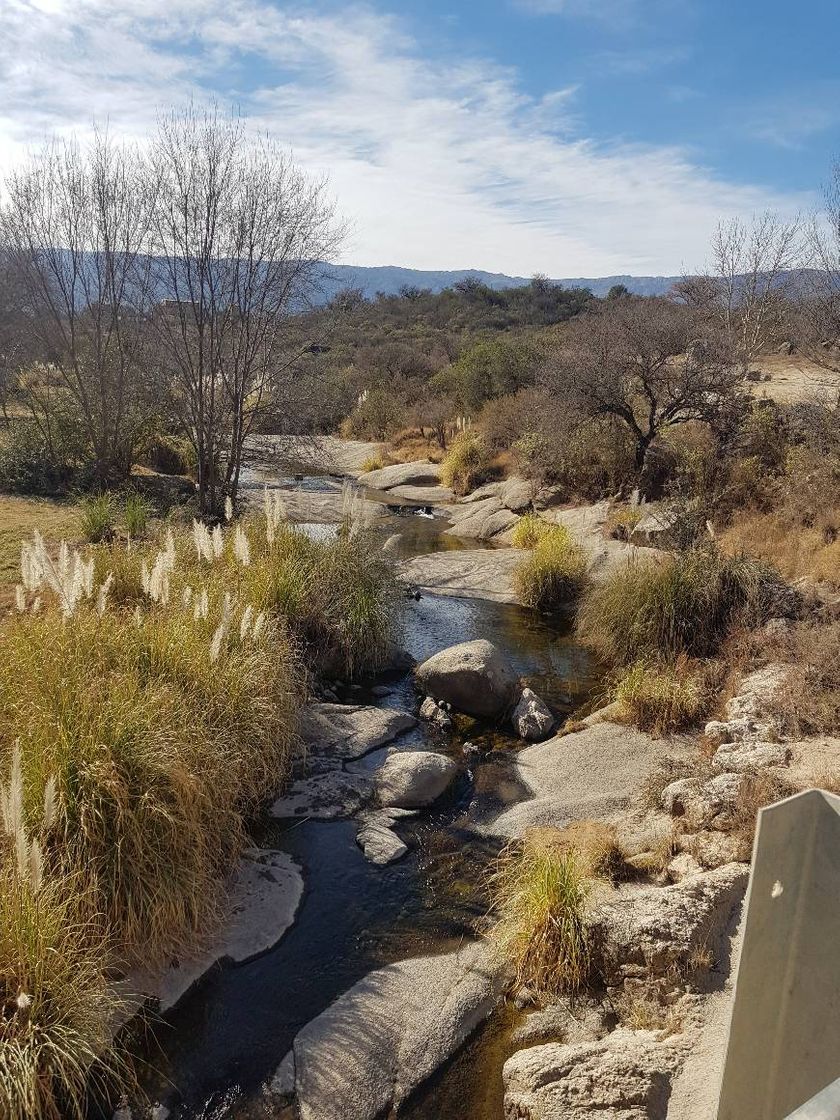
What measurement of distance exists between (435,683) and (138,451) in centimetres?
1171

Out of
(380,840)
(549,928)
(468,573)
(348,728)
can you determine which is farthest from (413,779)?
(468,573)

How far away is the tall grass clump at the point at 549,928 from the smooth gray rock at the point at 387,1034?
0.59 feet

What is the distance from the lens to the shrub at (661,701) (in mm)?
7062

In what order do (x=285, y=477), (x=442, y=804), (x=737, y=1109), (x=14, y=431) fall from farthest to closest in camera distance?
1. (x=285, y=477)
2. (x=14, y=431)
3. (x=442, y=804)
4. (x=737, y=1109)

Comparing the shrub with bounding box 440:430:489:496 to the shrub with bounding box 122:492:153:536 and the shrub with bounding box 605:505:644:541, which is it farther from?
the shrub with bounding box 122:492:153:536

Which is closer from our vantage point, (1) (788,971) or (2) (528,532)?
(1) (788,971)

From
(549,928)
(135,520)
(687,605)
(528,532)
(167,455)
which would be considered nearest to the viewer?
(549,928)

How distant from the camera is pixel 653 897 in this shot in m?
4.28

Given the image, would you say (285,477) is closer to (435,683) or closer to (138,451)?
(138,451)

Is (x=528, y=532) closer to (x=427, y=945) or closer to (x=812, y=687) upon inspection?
(x=812, y=687)

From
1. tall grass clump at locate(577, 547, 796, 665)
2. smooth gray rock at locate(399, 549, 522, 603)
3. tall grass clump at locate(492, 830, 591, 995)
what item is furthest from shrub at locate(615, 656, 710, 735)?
smooth gray rock at locate(399, 549, 522, 603)

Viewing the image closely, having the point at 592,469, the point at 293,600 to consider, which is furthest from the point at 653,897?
the point at 592,469

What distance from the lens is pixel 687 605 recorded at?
8.73 metres

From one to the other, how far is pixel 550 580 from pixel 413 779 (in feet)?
18.4
